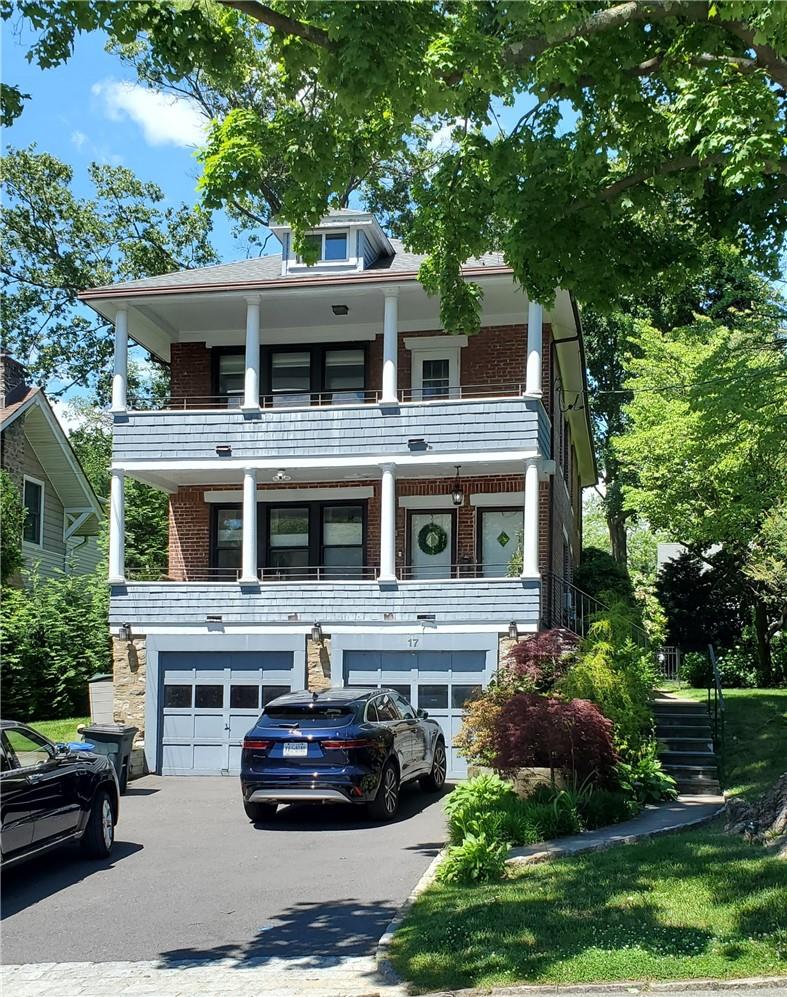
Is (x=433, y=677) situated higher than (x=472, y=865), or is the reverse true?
(x=433, y=677)

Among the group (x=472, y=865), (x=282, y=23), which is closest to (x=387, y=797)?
(x=472, y=865)

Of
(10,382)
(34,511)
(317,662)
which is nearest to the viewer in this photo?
(317,662)

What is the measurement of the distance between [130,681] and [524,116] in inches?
557

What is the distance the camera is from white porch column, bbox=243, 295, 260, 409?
861 inches

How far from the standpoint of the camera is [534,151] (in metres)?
11.3

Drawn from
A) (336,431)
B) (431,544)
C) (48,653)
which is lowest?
(48,653)

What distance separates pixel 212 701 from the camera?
70.1 feet

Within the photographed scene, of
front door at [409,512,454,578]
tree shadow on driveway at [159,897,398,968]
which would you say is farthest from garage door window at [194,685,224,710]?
tree shadow on driveway at [159,897,398,968]

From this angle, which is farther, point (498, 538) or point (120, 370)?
point (498, 538)

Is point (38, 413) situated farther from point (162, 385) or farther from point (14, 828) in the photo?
point (14, 828)

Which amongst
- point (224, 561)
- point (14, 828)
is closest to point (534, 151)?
point (14, 828)

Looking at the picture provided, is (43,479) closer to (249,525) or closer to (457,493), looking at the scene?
(249,525)

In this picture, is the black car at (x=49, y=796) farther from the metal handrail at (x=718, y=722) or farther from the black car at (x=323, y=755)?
→ the metal handrail at (x=718, y=722)

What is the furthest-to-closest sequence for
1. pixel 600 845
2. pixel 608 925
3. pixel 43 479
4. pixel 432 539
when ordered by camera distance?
pixel 43 479 → pixel 432 539 → pixel 600 845 → pixel 608 925
